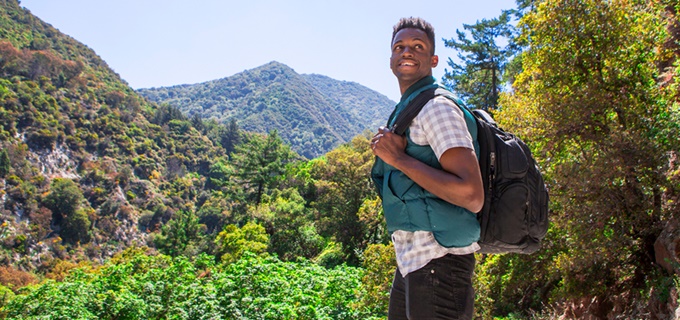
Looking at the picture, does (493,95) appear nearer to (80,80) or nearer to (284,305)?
(284,305)

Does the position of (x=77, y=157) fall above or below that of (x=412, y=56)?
above

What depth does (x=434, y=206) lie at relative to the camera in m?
1.42

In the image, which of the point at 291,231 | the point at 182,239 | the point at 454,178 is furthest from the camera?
the point at 182,239

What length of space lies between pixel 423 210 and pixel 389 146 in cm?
23

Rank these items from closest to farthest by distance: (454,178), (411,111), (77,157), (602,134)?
(454,178) < (411,111) < (602,134) < (77,157)

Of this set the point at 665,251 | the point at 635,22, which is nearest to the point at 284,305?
the point at 665,251

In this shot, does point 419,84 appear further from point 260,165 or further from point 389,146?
point 260,165

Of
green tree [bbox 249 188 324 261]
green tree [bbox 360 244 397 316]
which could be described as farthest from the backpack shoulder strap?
green tree [bbox 249 188 324 261]

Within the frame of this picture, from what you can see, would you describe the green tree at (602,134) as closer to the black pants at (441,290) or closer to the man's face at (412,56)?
the man's face at (412,56)

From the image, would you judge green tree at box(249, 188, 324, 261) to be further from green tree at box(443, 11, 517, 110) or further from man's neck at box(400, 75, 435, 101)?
man's neck at box(400, 75, 435, 101)

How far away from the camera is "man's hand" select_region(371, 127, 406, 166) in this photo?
1.50m

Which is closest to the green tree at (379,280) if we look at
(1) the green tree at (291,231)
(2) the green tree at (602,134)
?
(2) the green tree at (602,134)

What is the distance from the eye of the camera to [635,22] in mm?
6871

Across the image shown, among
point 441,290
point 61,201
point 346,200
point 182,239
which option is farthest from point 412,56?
point 61,201
